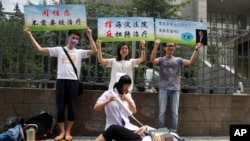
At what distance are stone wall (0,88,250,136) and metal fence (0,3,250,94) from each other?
33 cm

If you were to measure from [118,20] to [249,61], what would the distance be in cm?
370

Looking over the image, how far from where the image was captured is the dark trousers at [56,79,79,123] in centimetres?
643

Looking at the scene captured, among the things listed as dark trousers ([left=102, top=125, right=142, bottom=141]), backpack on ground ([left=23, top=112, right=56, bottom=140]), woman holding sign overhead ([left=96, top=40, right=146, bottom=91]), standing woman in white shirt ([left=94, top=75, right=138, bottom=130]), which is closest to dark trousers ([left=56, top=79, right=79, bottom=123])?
backpack on ground ([left=23, top=112, right=56, bottom=140])

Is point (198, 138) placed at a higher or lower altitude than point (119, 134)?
lower

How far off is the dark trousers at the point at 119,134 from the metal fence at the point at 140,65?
9.22 ft

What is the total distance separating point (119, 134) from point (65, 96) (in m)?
1.94

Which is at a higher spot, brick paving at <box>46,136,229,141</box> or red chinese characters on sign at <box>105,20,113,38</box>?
red chinese characters on sign at <box>105,20,113,38</box>

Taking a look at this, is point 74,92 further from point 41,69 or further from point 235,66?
point 235,66

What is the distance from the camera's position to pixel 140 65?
26.1 feet

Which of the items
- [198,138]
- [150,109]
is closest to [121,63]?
[150,109]

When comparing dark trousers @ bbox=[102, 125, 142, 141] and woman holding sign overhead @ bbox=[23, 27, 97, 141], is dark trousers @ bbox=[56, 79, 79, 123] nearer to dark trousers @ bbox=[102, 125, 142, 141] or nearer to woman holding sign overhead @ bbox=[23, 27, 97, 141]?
woman holding sign overhead @ bbox=[23, 27, 97, 141]

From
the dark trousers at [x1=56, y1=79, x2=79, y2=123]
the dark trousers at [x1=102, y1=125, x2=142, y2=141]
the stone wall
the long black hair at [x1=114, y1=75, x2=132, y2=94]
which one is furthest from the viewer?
the stone wall

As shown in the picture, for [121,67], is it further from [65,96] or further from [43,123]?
[43,123]

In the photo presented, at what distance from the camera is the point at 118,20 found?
7285mm
